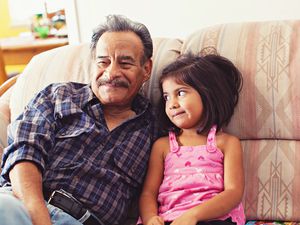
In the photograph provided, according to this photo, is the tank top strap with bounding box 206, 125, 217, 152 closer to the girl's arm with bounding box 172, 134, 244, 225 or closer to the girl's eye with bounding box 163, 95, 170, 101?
the girl's arm with bounding box 172, 134, 244, 225

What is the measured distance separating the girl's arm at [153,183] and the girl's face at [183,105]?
4.4 inches

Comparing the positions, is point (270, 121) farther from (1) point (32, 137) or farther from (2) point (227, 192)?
(1) point (32, 137)

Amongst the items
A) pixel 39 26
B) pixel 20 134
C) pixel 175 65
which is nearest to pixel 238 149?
pixel 175 65

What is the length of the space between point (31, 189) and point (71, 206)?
13cm

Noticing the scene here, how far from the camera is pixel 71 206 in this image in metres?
1.39

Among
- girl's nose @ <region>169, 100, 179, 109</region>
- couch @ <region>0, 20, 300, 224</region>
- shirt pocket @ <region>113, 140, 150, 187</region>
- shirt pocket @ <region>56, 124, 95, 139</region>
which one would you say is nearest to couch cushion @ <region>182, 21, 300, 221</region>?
couch @ <region>0, 20, 300, 224</region>

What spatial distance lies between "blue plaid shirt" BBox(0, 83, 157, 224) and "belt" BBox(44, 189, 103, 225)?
0.03m

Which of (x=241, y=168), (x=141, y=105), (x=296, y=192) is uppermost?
(x=141, y=105)

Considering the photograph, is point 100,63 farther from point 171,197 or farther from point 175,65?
point 171,197

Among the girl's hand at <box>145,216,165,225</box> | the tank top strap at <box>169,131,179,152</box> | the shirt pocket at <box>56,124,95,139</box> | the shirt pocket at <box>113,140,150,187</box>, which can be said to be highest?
the shirt pocket at <box>56,124,95,139</box>

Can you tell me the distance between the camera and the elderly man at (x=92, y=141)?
1.40 meters

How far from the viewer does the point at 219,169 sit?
1.45 m

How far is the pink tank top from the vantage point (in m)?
1.40

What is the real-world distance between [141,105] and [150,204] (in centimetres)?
38
